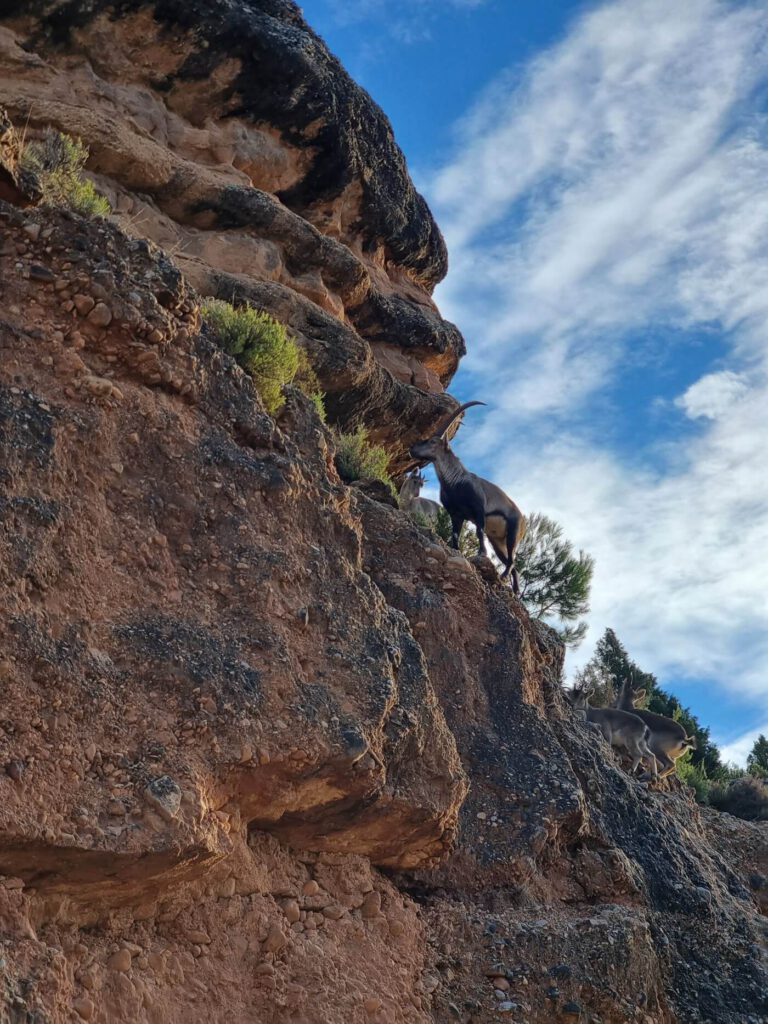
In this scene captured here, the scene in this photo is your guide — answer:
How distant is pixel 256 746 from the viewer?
6.11 meters

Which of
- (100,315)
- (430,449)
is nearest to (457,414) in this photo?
(430,449)

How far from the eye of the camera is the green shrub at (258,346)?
28.3 ft

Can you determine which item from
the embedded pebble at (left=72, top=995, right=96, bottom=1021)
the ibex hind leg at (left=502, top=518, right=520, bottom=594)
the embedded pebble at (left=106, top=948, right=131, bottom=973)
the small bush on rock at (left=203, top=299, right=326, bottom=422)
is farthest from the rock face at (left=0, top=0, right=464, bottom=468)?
the embedded pebble at (left=72, top=995, right=96, bottom=1021)

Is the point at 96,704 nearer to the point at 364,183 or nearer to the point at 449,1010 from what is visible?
the point at 449,1010

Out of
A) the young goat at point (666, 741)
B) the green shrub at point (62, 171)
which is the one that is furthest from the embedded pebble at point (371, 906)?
the young goat at point (666, 741)

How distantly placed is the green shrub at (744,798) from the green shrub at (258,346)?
1121 centimetres

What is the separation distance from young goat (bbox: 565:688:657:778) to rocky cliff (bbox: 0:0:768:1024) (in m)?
1.98

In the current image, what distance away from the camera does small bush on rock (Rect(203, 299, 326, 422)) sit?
8492 mm

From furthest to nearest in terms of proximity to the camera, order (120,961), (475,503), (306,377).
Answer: (475,503) → (306,377) → (120,961)

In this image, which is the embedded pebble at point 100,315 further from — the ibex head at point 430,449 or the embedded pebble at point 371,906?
the ibex head at point 430,449

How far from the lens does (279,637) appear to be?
6754 mm

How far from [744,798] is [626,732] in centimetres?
500

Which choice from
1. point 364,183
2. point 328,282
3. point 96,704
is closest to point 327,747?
Answer: point 96,704

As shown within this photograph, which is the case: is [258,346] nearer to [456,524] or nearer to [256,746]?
[256,746]
